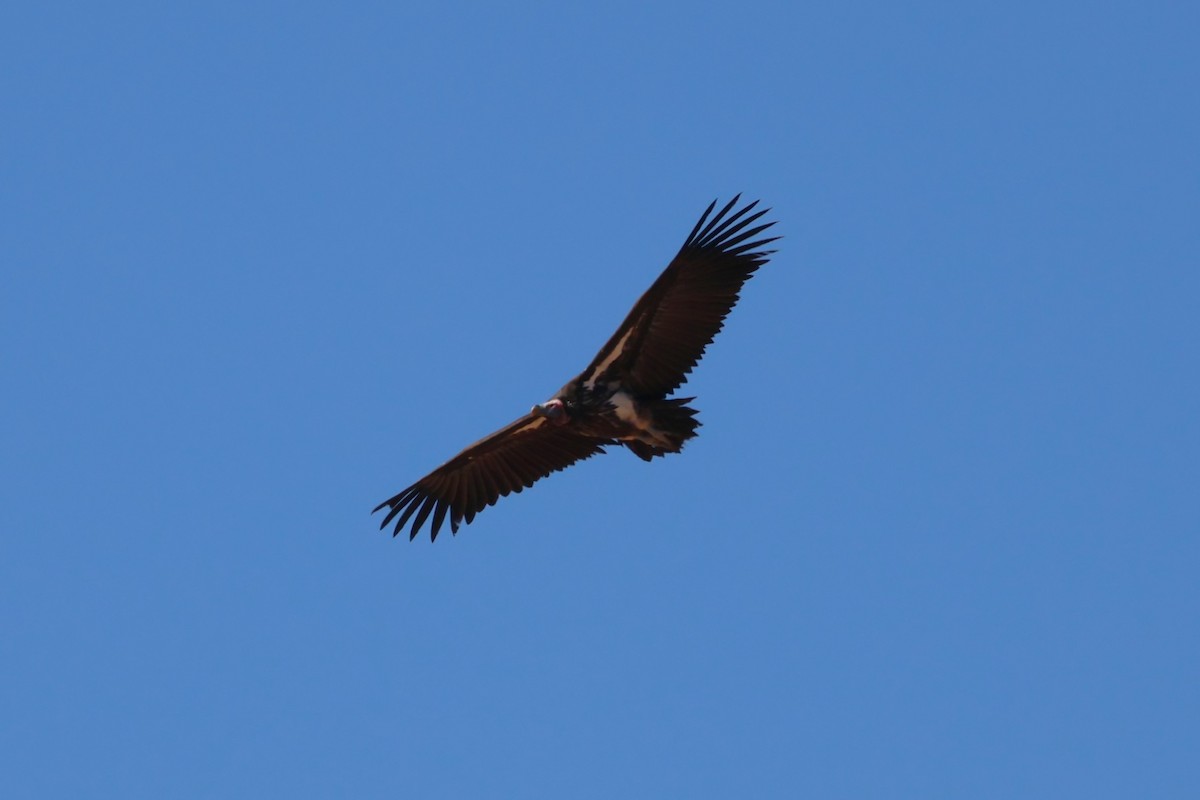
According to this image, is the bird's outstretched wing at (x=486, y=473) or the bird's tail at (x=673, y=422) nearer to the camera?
the bird's tail at (x=673, y=422)

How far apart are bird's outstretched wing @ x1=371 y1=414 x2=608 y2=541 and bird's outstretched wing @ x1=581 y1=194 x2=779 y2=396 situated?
66.0 inches

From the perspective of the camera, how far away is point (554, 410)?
23703 mm

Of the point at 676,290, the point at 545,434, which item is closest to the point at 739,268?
the point at 676,290

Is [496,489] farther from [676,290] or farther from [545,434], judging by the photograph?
[676,290]

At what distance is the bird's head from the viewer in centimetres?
2370

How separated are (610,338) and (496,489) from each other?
137 inches

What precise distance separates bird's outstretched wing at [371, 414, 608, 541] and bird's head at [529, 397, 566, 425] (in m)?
0.81

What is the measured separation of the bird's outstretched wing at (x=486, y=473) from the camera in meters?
24.9

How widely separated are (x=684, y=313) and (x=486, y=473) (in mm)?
3933

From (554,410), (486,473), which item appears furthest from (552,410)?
(486,473)

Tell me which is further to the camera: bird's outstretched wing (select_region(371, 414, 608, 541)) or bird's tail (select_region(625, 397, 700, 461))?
bird's outstretched wing (select_region(371, 414, 608, 541))

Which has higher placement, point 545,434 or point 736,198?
point 736,198

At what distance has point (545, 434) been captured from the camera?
24734 millimetres

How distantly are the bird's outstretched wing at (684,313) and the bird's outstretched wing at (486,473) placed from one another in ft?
5.50
